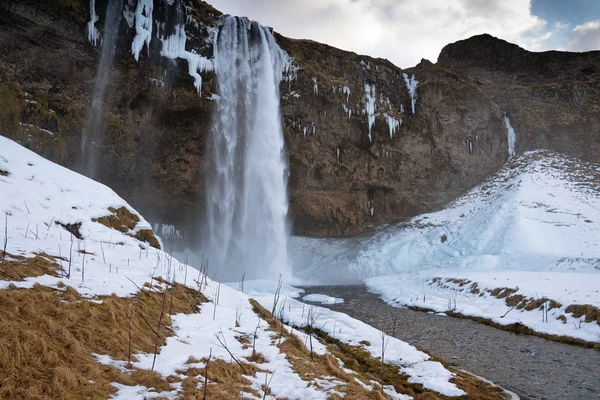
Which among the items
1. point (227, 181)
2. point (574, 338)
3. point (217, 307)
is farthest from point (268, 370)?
point (227, 181)

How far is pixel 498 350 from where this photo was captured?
11.1m

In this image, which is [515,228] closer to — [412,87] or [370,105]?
[370,105]

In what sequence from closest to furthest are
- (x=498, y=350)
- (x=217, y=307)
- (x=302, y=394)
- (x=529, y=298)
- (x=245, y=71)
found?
(x=302, y=394)
(x=217, y=307)
(x=498, y=350)
(x=529, y=298)
(x=245, y=71)

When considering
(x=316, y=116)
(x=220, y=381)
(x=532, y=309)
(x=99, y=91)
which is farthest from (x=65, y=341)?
(x=316, y=116)

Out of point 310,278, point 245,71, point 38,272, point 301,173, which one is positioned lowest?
point 310,278

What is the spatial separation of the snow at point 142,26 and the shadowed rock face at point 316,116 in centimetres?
40

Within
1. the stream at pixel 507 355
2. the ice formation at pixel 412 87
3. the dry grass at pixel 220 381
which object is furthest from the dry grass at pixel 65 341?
the ice formation at pixel 412 87

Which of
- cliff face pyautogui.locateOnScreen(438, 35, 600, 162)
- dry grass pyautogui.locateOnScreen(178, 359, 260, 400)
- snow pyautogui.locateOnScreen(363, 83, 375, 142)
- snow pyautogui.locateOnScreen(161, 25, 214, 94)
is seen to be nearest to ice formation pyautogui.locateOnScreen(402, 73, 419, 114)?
snow pyautogui.locateOnScreen(363, 83, 375, 142)

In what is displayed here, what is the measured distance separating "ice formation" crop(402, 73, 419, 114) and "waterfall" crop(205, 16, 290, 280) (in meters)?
15.5

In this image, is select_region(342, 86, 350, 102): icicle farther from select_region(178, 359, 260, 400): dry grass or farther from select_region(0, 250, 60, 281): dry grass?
select_region(178, 359, 260, 400): dry grass

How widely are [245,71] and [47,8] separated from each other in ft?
45.2

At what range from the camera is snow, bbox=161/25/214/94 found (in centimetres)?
2772

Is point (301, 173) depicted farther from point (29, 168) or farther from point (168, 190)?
point (29, 168)

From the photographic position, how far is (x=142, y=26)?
26828 mm
